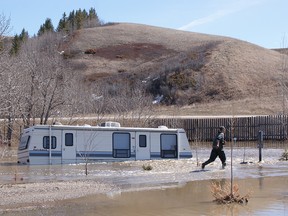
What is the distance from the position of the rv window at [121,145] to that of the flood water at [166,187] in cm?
108

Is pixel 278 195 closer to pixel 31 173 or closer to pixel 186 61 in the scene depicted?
pixel 31 173

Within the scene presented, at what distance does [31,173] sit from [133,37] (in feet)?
339

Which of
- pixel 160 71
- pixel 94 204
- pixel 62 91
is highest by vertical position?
pixel 160 71

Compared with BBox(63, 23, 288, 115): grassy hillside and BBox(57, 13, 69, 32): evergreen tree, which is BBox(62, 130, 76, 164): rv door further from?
BBox(57, 13, 69, 32): evergreen tree

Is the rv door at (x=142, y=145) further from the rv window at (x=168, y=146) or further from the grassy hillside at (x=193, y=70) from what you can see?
the grassy hillside at (x=193, y=70)

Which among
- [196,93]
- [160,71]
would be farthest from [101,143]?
[160,71]

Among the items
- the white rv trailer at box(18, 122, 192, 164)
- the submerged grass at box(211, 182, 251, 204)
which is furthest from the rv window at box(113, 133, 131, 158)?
the submerged grass at box(211, 182, 251, 204)

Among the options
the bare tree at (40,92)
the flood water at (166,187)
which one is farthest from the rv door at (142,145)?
the bare tree at (40,92)

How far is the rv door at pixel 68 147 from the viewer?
26.2 meters

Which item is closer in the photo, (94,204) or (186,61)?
(94,204)

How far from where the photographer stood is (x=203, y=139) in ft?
163

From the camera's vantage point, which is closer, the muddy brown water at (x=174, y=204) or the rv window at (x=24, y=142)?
the muddy brown water at (x=174, y=204)

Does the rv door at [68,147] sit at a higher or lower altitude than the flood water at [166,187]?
higher

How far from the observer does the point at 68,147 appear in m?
26.4
